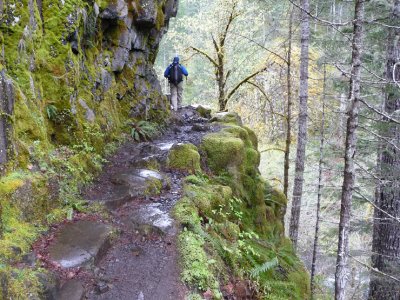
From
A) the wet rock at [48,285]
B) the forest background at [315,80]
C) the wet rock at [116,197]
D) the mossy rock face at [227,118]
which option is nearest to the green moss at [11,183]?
the wet rock at [48,285]

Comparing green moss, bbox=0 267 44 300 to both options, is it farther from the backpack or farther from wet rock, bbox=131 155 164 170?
the backpack

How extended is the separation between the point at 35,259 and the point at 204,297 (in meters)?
2.14

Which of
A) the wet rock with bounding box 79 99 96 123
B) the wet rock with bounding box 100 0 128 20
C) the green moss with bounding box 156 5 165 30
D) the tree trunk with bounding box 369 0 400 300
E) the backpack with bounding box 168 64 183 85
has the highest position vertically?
the green moss with bounding box 156 5 165 30

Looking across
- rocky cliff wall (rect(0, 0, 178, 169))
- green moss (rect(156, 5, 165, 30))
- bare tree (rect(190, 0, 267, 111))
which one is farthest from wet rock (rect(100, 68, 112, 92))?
bare tree (rect(190, 0, 267, 111))

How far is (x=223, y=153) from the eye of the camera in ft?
29.7

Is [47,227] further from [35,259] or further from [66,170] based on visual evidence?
[66,170]

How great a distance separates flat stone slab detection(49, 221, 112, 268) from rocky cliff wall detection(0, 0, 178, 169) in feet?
4.07

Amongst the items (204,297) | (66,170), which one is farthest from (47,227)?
(204,297)

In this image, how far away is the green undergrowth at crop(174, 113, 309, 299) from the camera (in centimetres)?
482

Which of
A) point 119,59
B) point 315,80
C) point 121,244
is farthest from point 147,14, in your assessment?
point 315,80

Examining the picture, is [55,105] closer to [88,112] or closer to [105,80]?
[88,112]

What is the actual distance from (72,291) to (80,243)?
86cm

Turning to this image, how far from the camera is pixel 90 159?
22.8 ft

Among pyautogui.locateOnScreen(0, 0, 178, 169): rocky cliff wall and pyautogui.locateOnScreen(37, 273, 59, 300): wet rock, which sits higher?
pyautogui.locateOnScreen(0, 0, 178, 169): rocky cliff wall
